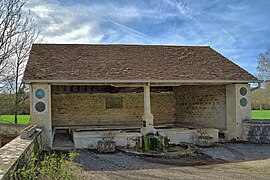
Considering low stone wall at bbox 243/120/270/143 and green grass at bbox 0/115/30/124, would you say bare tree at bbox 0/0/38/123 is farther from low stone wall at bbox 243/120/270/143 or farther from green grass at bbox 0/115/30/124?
low stone wall at bbox 243/120/270/143

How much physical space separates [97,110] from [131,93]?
2.01 meters

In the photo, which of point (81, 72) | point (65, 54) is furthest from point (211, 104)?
point (65, 54)

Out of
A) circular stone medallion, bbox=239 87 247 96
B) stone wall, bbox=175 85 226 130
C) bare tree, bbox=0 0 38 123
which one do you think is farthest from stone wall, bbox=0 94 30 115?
circular stone medallion, bbox=239 87 247 96

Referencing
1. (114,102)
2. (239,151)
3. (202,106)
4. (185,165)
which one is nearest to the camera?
(185,165)

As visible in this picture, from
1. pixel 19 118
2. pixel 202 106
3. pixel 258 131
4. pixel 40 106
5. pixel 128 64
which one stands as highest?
pixel 128 64

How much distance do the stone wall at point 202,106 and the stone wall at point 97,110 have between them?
1.25m

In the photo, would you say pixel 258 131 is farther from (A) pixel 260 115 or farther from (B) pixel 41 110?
(A) pixel 260 115

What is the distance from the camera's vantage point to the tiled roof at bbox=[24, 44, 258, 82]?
1031cm

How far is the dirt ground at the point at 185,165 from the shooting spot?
6514 millimetres

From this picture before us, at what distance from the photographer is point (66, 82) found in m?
9.80

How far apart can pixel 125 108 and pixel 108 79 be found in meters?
5.10

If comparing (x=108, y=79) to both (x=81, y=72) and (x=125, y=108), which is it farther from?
(x=125, y=108)

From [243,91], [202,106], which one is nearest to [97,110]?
[202,106]

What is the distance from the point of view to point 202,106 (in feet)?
44.0
